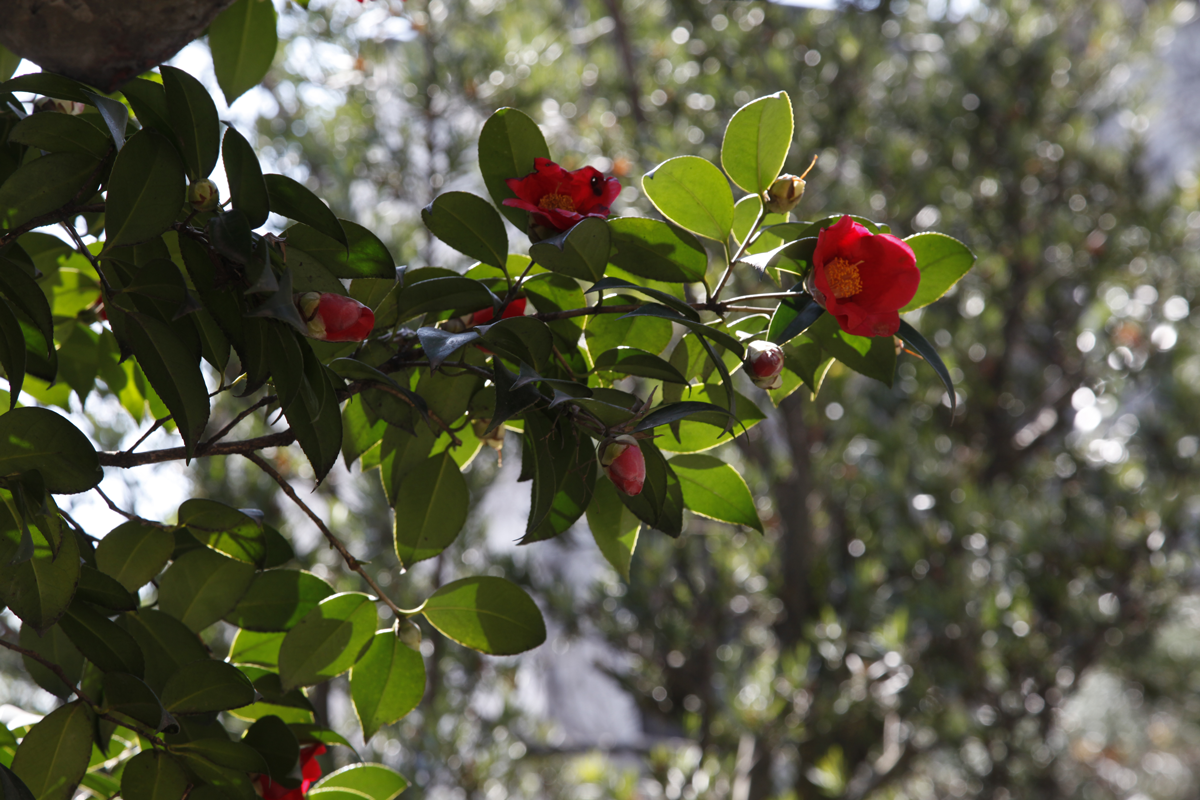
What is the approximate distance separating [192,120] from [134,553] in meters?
0.21

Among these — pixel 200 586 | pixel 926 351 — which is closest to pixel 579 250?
pixel 926 351

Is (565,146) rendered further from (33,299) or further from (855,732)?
(33,299)

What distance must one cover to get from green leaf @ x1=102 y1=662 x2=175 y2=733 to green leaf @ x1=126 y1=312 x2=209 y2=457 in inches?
4.4

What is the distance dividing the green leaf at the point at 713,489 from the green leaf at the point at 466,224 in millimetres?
133

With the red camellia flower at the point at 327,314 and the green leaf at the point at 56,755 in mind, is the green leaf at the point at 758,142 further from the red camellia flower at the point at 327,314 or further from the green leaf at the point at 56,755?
the green leaf at the point at 56,755

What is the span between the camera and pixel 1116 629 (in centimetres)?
152

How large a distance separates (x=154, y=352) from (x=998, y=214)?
188cm

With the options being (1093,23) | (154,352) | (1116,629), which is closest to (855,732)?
(1116,629)

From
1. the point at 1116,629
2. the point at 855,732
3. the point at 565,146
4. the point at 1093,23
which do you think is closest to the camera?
the point at 1116,629

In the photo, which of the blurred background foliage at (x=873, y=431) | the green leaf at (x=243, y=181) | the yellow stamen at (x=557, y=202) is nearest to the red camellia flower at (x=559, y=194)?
the yellow stamen at (x=557, y=202)

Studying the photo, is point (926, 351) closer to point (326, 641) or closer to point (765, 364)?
point (765, 364)

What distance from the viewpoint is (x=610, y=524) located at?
412mm

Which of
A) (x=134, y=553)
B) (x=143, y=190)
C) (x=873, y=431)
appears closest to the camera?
(x=143, y=190)

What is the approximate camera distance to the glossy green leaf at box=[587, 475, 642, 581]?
0.41m
